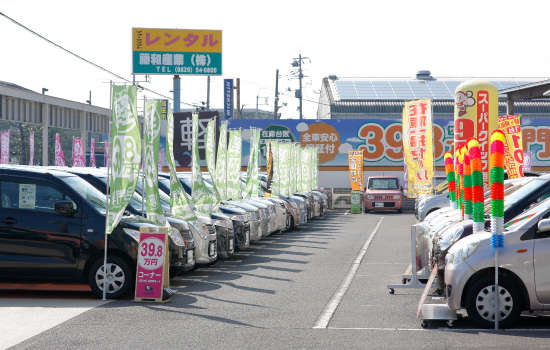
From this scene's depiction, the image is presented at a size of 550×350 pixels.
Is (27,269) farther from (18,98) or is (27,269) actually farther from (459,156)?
(18,98)

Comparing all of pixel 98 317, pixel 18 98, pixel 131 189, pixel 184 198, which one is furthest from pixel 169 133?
pixel 18 98

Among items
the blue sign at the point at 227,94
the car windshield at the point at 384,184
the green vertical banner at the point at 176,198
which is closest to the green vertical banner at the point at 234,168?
the green vertical banner at the point at 176,198

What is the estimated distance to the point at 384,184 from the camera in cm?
2967

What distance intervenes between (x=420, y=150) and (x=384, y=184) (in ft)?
37.2

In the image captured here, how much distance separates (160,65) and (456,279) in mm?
24894

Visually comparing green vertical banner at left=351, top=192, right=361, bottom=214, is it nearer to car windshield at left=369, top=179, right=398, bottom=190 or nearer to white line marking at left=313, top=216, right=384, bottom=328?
car windshield at left=369, top=179, right=398, bottom=190

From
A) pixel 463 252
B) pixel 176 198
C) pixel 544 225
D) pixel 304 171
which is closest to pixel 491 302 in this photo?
pixel 463 252

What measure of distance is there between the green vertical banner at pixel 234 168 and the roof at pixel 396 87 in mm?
36153

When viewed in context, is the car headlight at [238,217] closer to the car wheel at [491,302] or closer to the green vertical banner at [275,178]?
the green vertical banner at [275,178]

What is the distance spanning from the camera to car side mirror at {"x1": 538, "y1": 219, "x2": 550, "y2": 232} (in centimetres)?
657

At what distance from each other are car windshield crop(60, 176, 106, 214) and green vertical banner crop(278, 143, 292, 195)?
40.0ft

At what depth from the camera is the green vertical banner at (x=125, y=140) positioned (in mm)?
9258

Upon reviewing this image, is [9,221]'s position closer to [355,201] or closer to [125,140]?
[125,140]

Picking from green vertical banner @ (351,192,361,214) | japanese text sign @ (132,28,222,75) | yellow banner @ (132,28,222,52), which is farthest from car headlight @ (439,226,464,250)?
yellow banner @ (132,28,222,52)
